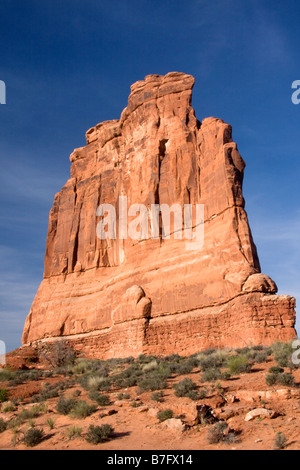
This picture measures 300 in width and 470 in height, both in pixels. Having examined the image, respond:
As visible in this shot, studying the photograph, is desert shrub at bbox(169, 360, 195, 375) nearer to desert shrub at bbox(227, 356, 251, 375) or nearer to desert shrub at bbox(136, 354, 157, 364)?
desert shrub at bbox(227, 356, 251, 375)

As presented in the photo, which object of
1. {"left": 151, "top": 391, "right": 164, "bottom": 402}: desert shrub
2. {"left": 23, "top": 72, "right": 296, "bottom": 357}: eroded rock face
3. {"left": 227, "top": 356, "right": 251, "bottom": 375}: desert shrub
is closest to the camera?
{"left": 151, "top": 391, "right": 164, "bottom": 402}: desert shrub

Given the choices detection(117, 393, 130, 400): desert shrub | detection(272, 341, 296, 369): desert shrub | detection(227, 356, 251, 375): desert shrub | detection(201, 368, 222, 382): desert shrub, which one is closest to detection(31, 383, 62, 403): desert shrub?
detection(117, 393, 130, 400): desert shrub

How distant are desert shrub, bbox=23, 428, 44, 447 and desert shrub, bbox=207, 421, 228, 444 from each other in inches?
175

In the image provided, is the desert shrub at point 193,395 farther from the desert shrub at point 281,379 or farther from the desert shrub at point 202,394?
the desert shrub at point 281,379

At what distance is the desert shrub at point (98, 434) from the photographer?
913cm

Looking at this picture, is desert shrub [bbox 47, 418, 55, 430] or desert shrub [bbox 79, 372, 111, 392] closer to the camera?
desert shrub [bbox 47, 418, 55, 430]

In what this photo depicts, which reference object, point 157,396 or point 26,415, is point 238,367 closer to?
point 157,396

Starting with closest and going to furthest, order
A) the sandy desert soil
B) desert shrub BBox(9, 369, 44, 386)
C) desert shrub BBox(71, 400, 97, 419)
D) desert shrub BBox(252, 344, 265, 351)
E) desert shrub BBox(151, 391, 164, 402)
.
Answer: the sandy desert soil
desert shrub BBox(71, 400, 97, 419)
desert shrub BBox(151, 391, 164, 402)
desert shrub BBox(252, 344, 265, 351)
desert shrub BBox(9, 369, 44, 386)

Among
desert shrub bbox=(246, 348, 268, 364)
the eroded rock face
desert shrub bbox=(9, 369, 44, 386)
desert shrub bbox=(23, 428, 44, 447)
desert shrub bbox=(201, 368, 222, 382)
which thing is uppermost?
the eroded rock face

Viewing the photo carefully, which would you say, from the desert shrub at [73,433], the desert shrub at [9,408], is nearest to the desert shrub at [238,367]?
the desert shrub at [73,433]

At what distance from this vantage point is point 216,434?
27.5 feet

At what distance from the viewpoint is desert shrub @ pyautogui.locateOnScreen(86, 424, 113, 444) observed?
30.0 feet

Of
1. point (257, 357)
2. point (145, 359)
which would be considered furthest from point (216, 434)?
point (145, 359)
